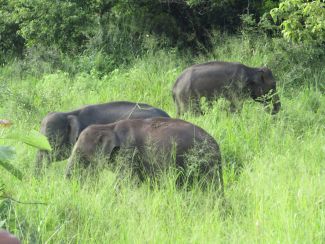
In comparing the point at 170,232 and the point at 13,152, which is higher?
the point at 13,152

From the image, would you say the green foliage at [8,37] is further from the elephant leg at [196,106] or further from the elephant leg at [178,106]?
the elephant leg at [196,106]

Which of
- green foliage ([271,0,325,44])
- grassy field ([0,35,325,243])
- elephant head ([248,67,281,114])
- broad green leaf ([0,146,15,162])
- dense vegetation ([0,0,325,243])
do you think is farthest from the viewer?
elephant head ([248,67,281,114])

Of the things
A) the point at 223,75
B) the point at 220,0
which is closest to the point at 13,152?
the point at 223,75

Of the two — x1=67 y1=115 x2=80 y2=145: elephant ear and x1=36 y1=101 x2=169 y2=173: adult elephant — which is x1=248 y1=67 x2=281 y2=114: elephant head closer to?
x1=36 y1=101 x2=169 y2=173: adult elephant

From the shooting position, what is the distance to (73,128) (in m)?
8.01

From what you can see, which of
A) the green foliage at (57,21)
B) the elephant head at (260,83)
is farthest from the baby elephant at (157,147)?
the green foliage at (57,21)

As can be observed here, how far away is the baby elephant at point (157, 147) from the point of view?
618 cm

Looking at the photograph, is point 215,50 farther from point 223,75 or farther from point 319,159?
point 319,159

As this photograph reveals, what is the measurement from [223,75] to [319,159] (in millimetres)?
3484

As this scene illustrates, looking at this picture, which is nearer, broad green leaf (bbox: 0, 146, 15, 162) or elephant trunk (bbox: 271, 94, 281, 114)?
broad green leaf (bbox: 0, 146, 15, 162)

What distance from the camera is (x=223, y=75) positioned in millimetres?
10133

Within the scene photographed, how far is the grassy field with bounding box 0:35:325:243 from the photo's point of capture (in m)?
4.61

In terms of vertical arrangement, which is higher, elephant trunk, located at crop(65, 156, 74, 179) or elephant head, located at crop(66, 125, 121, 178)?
elephant head, located at crop(66, 125, 121, 178)

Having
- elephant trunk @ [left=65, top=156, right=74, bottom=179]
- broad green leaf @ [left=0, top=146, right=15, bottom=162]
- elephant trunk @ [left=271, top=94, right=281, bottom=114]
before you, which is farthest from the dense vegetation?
broad green leaf @ [left=0, top=146, right=15, bottom=162]
